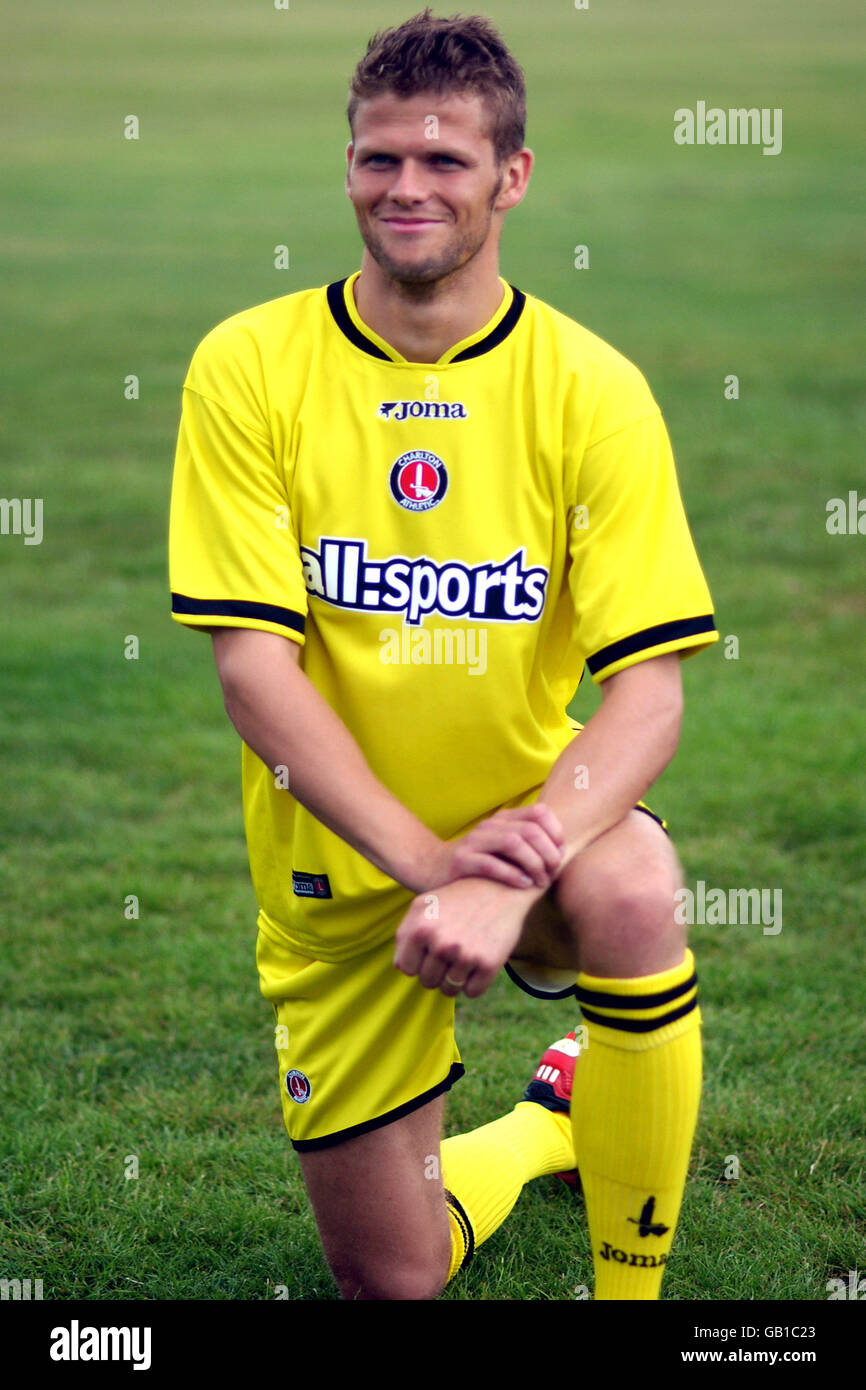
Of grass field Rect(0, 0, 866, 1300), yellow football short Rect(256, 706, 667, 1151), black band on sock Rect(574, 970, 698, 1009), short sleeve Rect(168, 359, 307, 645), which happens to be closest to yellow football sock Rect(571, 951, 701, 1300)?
black band on sock Rect(574, 970, 698, 1009)

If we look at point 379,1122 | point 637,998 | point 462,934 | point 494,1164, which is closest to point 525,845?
point 462,934

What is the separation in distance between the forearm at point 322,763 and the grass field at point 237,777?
110cm

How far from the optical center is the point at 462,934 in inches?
94.6

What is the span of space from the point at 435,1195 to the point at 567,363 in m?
1.60

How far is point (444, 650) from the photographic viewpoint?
2840 millimetres

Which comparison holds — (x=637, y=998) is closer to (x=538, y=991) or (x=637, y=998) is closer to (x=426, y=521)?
(x=538, y=991)

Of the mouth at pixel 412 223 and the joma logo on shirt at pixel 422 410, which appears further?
the joma logo on shirt at pixel 422 410

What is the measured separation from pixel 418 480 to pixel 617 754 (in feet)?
1.95

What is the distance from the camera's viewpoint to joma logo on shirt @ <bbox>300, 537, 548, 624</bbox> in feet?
9.27

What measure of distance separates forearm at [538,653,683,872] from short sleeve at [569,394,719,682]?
4cm

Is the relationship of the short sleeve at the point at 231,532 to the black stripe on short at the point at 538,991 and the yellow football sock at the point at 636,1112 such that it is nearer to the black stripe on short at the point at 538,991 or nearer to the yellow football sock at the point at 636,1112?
the black stripe on short at the point at 538,991

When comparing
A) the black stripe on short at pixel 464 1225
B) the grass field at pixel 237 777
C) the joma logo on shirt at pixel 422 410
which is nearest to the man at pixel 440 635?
the joma logo on shirt at pixel 422 410

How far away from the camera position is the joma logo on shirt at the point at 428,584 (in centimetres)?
283
